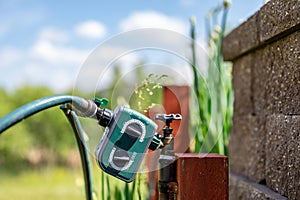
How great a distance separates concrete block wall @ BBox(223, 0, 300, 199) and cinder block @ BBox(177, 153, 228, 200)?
18 cm

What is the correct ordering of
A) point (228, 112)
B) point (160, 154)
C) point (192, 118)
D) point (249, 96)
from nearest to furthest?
point (160, 154)
point (249, 96)
point (228, 112)
point (192, 118)

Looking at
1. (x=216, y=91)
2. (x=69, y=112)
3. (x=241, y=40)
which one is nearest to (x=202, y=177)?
(x=69, y=112)

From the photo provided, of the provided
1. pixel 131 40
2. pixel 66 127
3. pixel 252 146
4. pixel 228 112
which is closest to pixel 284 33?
pixel 131 40

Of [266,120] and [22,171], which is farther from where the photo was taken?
[22,171]

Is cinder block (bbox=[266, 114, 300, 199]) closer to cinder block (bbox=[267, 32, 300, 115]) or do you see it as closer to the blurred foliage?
cinder block (bbox=[267, 32, 300, 115])

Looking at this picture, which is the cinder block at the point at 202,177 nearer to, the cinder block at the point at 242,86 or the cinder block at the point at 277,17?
the cinder block at the point at 277,17

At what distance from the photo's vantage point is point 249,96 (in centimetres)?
178

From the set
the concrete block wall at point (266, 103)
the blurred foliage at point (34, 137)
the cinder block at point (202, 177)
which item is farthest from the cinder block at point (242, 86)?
the blurred foliage at point (34, 137)

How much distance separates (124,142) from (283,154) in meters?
0.47

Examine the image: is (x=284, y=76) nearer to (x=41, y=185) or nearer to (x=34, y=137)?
(x=41, y=185)

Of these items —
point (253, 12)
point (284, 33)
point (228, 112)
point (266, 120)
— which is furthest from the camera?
point (228, 112)

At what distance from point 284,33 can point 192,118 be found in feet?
3.07

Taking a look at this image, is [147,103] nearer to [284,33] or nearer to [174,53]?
[174,53]

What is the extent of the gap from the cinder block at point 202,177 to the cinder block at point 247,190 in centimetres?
22
